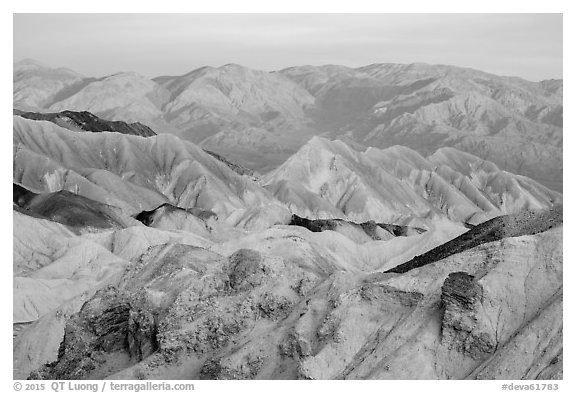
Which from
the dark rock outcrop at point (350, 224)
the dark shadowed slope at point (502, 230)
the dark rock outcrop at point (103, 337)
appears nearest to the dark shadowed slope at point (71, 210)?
the dark rock outcrop at point (350, 224)

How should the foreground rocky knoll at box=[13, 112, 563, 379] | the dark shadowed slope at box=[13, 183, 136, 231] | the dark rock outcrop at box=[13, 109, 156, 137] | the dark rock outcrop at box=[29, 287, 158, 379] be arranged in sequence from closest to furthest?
1. the foreground rocky knoll at box=[13, 112, 563, 379]
2. the dark rock outcrop at box=[29, 287, 158, 379]
3. the dark shadowed slope at box=[13, 183, 136, 231]
4. the dark rock outcrop at box=[13, 109, 156, 137]

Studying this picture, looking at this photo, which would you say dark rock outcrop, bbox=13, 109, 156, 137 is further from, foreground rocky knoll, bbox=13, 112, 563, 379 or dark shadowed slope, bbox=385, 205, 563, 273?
dark shadowed slope, bbox=385, 205, 563, 273

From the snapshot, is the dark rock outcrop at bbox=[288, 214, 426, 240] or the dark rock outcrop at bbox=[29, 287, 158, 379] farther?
the dark rock outcrop at bbox=[288, 214, 426, 240]

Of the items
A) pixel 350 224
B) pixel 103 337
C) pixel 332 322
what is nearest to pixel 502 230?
pixel 332 322

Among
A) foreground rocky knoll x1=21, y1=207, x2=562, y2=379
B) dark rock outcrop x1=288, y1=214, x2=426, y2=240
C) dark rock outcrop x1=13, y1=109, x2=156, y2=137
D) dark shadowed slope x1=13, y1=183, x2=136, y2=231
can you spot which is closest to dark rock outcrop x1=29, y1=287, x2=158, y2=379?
foreground rocky knoll x1=21, y1=207, x2=562, y2=379

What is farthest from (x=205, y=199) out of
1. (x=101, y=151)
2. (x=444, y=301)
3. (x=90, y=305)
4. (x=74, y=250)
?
(x=444, y=301)

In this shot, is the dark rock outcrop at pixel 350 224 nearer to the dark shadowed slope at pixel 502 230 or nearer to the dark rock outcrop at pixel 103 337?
the dark shadowed slope at pixel 502 230

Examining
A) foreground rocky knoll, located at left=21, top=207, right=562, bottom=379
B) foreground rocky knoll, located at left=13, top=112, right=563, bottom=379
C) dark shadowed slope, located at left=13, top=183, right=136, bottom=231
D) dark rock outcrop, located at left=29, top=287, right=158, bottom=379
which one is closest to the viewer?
foreground rocky knoll, located at left=21, top=207, right=562, bottom=379

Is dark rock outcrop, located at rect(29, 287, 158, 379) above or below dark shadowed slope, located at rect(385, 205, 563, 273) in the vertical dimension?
below

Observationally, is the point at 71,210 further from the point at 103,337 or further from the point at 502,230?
the point at 502,230
